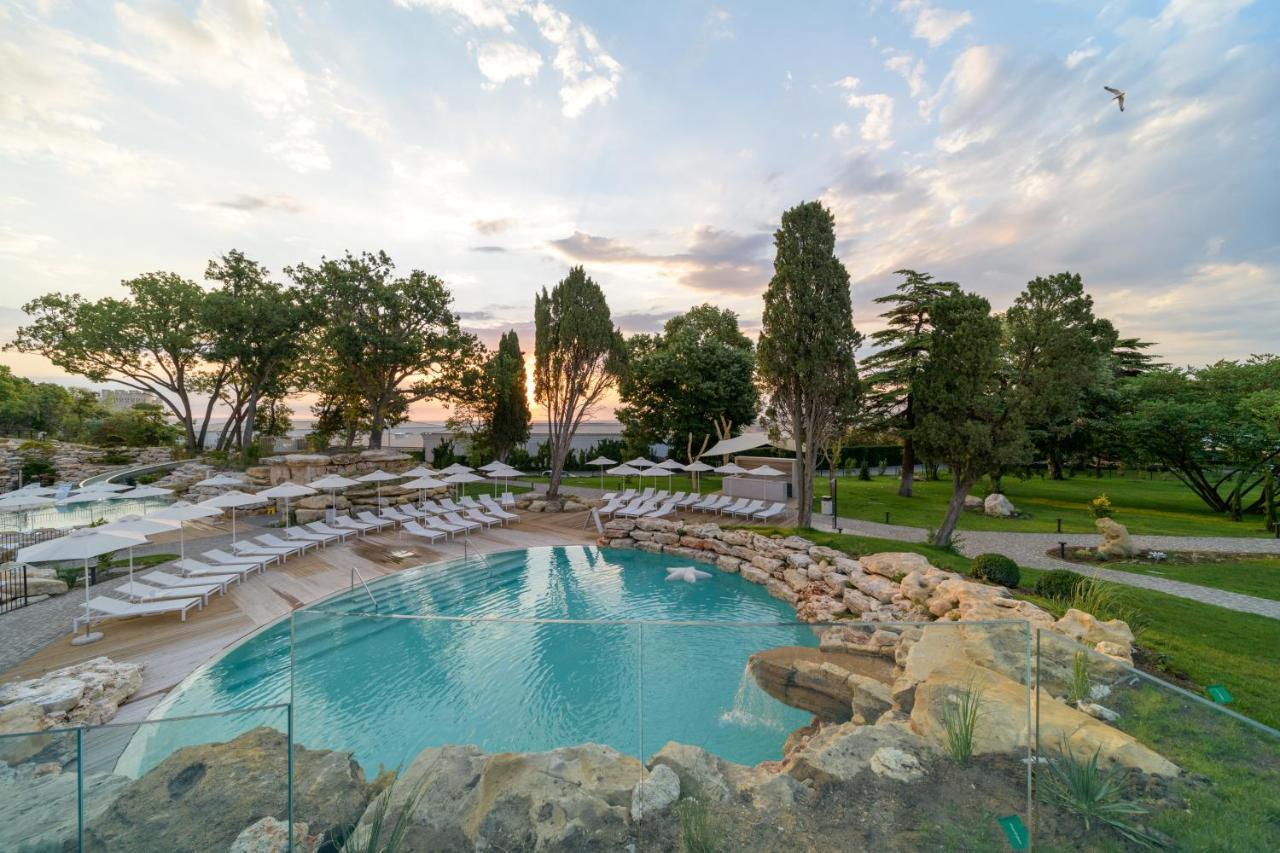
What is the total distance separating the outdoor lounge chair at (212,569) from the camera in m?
9.04

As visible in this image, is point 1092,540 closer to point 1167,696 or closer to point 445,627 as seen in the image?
point 1167,696

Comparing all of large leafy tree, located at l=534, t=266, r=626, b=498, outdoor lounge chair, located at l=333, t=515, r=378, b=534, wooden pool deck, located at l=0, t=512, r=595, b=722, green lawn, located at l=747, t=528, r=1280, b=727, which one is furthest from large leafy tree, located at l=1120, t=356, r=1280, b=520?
outdoor lounge chair, located at l=333, t=515, r=378, b=534

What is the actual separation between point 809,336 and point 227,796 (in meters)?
13.1

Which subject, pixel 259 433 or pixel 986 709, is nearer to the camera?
pixel 986 709

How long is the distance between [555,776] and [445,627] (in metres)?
1.33

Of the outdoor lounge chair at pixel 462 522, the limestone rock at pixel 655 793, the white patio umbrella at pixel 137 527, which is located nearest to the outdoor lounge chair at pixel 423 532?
the outdoor lounge chair at pixel 462 522

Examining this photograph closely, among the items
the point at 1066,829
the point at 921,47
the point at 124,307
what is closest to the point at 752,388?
the point at 921,47

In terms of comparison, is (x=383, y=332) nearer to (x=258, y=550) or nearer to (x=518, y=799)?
(x=258, y=550)

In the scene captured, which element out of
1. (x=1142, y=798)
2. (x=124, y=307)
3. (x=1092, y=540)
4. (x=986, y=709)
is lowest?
(x=1092, y=540)

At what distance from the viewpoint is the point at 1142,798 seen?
280cm

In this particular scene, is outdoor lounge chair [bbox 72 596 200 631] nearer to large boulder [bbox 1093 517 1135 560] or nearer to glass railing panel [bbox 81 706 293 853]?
glass railing panel [bbox 81 706 293 853]

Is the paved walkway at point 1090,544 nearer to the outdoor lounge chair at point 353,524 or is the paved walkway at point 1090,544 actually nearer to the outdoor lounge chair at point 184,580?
the outdoor lounge chair at point 353,524

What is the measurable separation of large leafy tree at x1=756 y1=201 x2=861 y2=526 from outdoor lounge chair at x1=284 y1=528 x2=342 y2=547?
1263 centimetres

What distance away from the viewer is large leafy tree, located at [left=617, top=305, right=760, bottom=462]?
2727 cm
